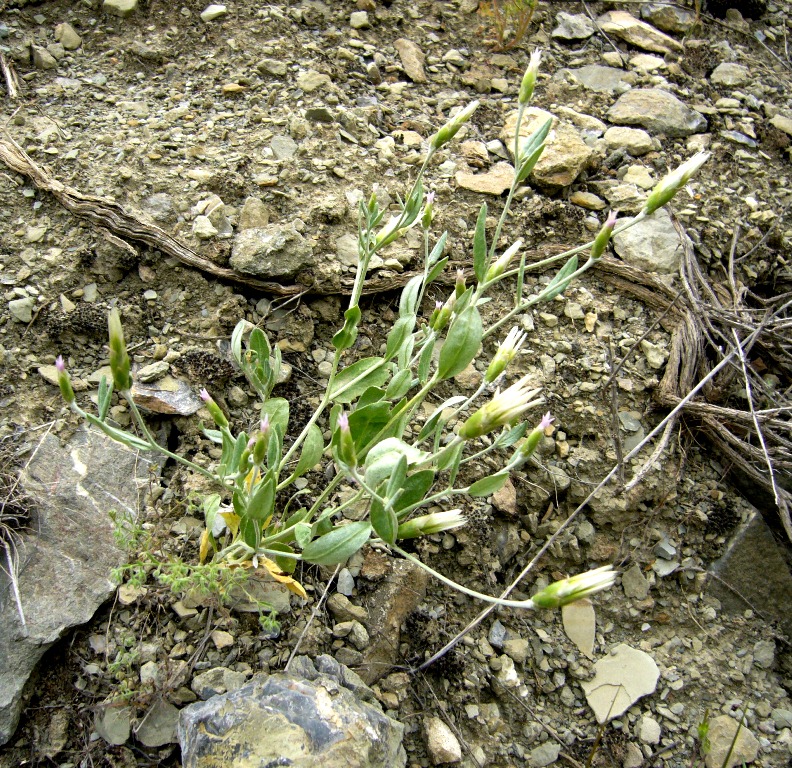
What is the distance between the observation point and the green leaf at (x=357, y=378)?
237 cm

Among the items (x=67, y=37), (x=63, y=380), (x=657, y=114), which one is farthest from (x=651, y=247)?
(x=67, y=37)

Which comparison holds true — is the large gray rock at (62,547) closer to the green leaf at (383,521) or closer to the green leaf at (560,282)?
the green leaf at (383,521)

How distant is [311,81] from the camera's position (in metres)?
3.47

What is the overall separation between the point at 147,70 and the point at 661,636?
341cm

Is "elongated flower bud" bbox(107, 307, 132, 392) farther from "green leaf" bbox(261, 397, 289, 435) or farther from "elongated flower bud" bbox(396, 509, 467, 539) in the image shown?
"elongated flower bud" bbox(396, 509, 467, 539)

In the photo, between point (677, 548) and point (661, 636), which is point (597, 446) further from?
point (661, 636)

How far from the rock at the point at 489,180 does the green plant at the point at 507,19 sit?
3.45 ft

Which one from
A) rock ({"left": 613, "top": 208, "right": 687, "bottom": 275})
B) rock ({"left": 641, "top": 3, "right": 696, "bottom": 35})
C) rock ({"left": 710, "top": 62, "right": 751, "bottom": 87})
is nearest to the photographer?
rock ({"left": 613, "top": 208, "right": 687, "bottom": 275})

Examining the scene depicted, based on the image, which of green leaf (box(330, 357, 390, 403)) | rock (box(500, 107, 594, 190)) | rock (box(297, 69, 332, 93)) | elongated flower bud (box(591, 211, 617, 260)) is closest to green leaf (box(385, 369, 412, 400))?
green leaf (box(330, 357, 390, 403))

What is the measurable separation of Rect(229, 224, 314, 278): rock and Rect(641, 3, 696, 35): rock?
2940mm

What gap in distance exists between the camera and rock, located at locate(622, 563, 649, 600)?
2660mm

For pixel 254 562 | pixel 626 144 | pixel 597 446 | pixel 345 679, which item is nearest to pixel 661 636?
pixel 597 446

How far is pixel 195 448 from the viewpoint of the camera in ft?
8.12

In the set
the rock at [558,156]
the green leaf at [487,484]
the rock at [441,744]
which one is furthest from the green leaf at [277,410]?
the rock at [558,156]
